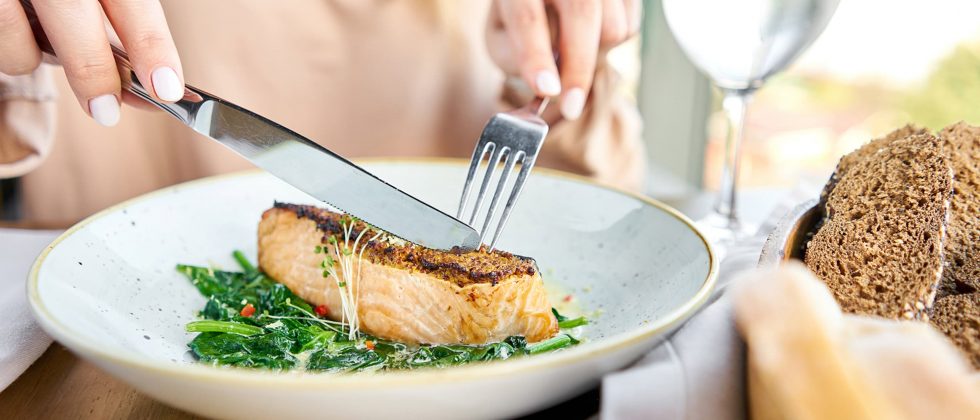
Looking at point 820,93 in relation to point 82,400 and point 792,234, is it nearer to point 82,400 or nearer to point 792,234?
point 792,234

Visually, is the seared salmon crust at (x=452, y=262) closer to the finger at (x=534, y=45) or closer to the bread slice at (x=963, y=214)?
the finger at (x=534, y=45)

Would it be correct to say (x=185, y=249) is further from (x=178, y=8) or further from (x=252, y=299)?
(x=178, y=8)

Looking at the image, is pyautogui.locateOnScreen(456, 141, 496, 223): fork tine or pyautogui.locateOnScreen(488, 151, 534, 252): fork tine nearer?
pyautogui.locateOnScreen(488, 151, 534, 252): fork tine

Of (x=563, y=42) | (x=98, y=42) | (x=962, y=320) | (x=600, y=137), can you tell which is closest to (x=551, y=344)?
(x=962, y=320)

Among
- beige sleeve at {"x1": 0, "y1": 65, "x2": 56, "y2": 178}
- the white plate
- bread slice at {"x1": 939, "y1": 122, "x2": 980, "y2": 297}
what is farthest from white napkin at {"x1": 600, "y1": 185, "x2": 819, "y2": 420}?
beige sleeve at {"x1": 0, "y1": 65, "x2": 56, "y2": 178}

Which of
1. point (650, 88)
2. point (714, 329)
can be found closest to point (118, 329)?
point (714, 329)

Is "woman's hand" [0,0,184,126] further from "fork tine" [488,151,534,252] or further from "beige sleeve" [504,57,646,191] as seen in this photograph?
"beige sleeve" [504,57,646,191]
